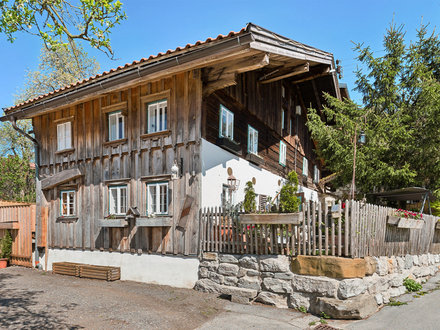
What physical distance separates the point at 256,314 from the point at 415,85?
11.6m

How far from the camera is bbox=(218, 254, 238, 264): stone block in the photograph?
8.34 meters

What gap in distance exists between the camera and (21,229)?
518 inches

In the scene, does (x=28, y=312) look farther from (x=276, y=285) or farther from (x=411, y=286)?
(x=411, y=286)

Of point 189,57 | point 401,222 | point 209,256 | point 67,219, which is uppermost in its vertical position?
point 189,57

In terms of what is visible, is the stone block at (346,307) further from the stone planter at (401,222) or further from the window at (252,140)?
the window at (252,140)

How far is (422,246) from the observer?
10156 millimetres

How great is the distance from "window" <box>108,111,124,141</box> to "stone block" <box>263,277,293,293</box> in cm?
646

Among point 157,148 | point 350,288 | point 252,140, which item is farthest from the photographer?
point 252,140

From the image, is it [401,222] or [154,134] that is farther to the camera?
[154,134]

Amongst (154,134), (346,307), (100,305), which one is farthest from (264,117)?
(100,305)

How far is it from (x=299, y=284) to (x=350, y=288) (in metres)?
1.05

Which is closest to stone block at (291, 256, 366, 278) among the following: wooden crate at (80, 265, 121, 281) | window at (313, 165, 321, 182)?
wooden crate at (80, 265, 121, 281)

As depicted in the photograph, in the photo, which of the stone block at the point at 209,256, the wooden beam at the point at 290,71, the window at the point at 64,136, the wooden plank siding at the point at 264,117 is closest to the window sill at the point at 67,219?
the window at the point at 64,136

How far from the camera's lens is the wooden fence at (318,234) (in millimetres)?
7031
